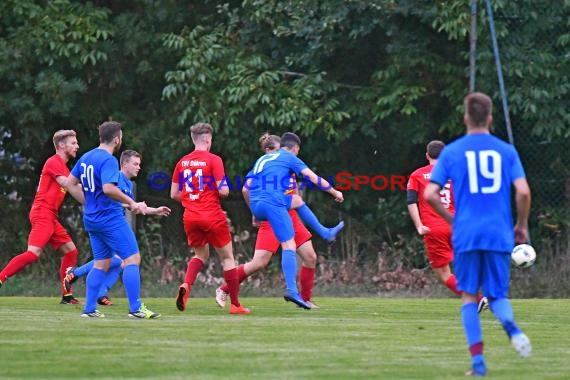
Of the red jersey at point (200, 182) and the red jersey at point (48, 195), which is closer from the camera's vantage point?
the red jersey at point (200, 182)

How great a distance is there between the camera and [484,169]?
7.78 m

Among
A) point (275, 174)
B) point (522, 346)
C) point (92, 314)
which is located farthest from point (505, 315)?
point (275, 174)

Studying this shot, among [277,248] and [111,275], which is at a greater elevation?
[277,248]

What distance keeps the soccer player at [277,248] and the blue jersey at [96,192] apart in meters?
2.22

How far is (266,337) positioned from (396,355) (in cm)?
154

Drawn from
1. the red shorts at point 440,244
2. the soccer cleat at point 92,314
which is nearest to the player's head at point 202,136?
the soccer cleat at point 92,314

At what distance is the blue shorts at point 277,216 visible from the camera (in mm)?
13492

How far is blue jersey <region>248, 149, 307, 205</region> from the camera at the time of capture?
530 inches

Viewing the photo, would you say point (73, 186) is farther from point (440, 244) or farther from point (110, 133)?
point (440, 244)

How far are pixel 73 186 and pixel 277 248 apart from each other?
2.82 m

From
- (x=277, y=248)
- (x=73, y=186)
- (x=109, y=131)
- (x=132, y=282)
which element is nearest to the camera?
(x=109, y=131)

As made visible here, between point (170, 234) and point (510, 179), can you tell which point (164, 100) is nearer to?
point (170, 234)

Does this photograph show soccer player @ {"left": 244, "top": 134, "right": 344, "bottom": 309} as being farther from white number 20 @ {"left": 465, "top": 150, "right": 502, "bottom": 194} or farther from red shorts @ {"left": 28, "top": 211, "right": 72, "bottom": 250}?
white number 20 @ {"left": 465, "top": 150, "right": 502, "bottom": 194}

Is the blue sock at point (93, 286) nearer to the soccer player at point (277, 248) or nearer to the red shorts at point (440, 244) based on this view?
the soccer player at point (277, 248)
